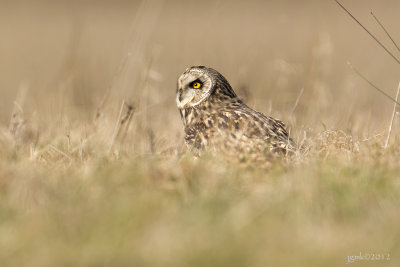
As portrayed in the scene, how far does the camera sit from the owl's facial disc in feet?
21.8

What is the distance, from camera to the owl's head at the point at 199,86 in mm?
6629

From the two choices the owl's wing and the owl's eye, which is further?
the owl's eye

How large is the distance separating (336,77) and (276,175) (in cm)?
1280

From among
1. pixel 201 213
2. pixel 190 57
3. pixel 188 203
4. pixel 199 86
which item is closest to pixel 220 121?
pixel 199 86

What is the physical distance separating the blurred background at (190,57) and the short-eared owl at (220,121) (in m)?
0.61

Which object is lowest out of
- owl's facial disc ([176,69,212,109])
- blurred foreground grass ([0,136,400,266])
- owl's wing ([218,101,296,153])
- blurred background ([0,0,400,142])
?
blurred foreground grass ([0,136,400,266])

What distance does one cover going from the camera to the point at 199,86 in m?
6.71

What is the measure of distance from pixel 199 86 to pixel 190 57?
11.0 m

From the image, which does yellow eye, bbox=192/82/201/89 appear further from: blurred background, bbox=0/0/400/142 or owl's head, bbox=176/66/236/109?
blurred background, bbox=0/0/400/142

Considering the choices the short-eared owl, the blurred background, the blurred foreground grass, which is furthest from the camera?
the blurred background

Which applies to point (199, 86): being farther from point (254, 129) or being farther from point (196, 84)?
point (254, 129)

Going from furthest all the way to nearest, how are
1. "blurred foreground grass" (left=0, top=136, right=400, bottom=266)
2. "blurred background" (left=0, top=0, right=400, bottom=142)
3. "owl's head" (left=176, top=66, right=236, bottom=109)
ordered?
"blurred background" (left=0, top=0, right=400, bottom=142), "owl's head" (left=176, top=66, right=236, bottom=109), "blurred foreground grass" (left=0, top=136, right=400, bottom=266)

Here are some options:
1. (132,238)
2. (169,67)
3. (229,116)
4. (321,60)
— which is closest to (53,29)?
(169,67)

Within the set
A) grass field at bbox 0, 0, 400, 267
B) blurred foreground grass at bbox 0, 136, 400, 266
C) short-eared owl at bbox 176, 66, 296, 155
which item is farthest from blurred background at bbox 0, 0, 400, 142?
blurred foreground grass at bbox 0, 136, 400, 266
